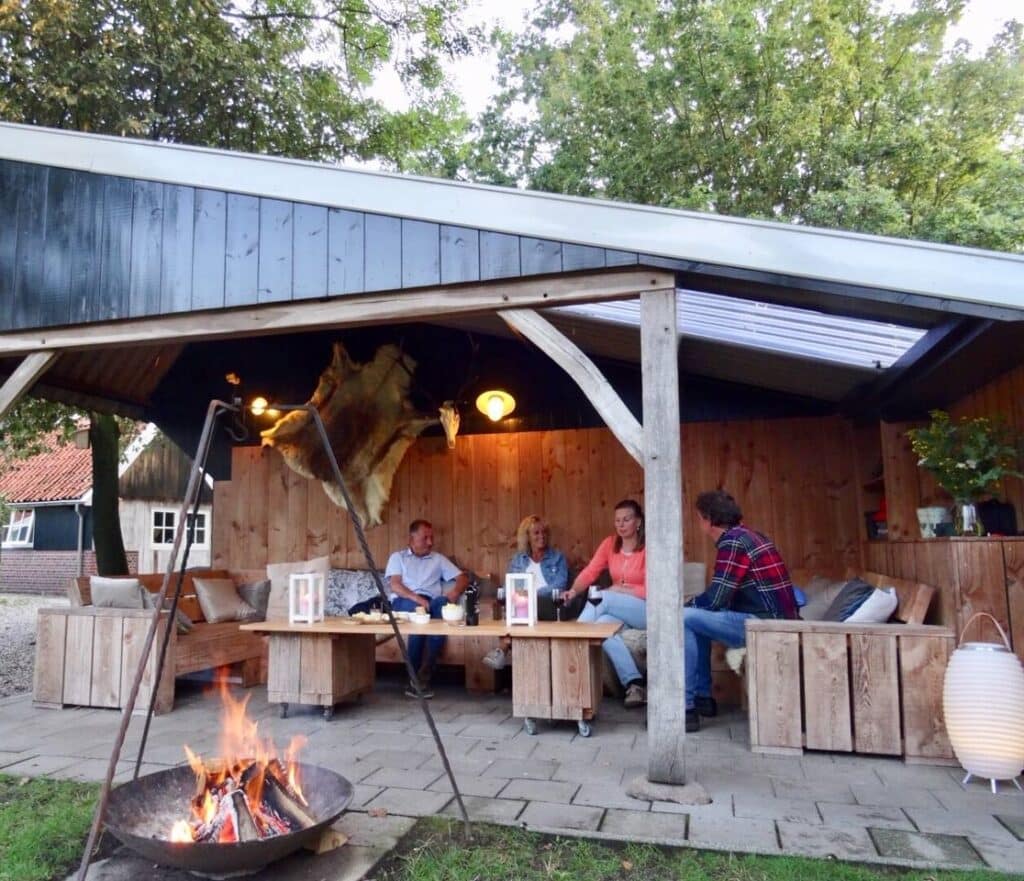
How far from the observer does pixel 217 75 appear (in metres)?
8.59

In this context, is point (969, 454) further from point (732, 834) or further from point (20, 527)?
point (20, 527)

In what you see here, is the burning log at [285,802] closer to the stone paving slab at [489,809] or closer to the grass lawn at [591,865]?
the grass lawn at [591,865]

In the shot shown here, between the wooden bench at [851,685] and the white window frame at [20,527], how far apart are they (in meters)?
18.4

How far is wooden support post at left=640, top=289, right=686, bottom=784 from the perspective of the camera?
3107 millimetres

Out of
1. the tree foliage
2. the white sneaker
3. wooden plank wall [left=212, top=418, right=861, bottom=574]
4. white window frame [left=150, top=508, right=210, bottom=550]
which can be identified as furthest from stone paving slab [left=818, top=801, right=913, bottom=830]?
white window frame [left=150, top=508, right=210, bottom=550]

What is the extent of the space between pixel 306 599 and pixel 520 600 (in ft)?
4.18

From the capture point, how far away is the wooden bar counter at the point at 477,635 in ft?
13.1

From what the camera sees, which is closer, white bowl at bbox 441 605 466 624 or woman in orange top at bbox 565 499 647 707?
white bowl at bbox 441 605 466 624

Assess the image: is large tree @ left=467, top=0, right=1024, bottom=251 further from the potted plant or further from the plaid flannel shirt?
the plaid flannel shirt

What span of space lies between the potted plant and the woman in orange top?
5.37ft

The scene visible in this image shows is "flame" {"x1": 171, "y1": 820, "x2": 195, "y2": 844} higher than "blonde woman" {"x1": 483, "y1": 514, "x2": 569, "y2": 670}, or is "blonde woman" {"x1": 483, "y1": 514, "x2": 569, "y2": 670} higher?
"blonde woman" {"x1": 483, "y1": 514, "x2": 569, "y2": 670}

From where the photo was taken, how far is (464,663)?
5.37 meters

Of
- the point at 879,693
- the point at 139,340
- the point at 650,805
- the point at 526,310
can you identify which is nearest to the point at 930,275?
the point at 526,310

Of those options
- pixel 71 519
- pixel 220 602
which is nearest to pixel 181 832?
pixel 220 602
